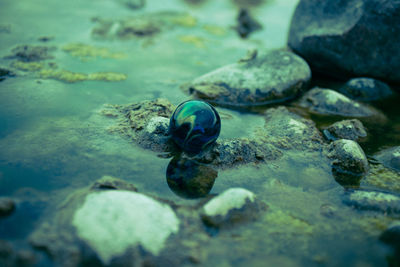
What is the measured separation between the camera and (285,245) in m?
2.25

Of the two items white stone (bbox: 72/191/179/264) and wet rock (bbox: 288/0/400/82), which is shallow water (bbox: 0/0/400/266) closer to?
white stone (bbox: 72/191/179/264)

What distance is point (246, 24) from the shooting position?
23.3ft

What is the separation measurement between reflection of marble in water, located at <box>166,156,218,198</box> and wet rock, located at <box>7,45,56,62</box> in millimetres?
3052

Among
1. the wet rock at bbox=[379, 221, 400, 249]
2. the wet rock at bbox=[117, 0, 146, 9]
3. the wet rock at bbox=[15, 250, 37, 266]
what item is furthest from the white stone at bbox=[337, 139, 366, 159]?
the wet rock at bbox=[117, 0, 146, 9]

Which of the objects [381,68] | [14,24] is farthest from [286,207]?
[14,24]

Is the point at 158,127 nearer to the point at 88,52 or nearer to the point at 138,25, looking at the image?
the point at 88,52

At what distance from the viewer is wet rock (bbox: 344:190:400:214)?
254 centimetres

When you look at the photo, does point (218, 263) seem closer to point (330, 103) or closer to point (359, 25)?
point (330, 103)

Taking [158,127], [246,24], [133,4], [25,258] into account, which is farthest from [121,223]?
[133,4]

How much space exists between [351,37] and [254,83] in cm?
165

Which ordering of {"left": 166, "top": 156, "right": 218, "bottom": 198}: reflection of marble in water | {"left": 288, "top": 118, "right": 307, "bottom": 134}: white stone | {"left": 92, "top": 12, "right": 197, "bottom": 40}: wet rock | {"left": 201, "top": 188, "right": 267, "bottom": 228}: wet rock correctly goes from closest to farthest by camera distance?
1. {"left": 201, "top": 188, "right": 267, "bottom": 228}: wet rock
2. {"left": 166, "top": 156, "right": 218, "bottom": 198}: reflection of marble in water
3. {"left": 288, "top": 118, "right": 307, "bottom": 134}: white stone
4. {"left": 92, "top": 12, "right": 197, "bottom": 40}: wet rock

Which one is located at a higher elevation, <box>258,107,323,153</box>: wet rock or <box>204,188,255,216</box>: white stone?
<box>204,188,255,216</box>: white stone

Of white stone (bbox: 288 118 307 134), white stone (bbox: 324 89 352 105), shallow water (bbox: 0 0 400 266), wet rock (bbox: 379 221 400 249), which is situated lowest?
shallow water (bbox: 0 0 400 266)

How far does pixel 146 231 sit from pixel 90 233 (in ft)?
Result: 1.15
